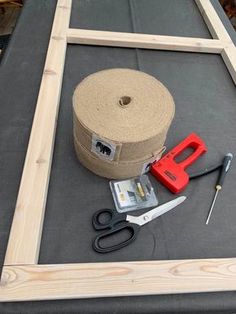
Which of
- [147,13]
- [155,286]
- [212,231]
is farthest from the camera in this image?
[147,13]

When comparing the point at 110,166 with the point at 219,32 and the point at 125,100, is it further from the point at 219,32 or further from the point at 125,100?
→ the point at 219,32

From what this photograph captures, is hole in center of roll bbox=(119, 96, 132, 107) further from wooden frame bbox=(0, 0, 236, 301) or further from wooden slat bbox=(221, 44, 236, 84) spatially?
wooden slat bbox=(221, 44, 236, 84)

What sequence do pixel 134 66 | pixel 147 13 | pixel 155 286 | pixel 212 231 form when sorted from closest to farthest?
pixel 155 286 < pixel 212 231 < pixel 134 66 < pixel 147 13

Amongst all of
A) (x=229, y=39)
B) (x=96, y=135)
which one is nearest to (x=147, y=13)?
(x=229, y=39)

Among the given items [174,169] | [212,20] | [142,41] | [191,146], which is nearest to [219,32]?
[212,20]

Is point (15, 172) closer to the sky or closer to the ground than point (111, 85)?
closer to the ground

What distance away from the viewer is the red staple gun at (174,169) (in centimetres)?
61

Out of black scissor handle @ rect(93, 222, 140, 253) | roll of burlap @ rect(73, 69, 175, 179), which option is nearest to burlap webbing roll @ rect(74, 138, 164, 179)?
roll of burlap @ rect(73, 69, 175, 179)

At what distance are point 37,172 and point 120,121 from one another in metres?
0.21

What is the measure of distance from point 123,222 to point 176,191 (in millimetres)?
139

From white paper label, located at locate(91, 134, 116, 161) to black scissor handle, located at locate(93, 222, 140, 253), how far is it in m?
0.13

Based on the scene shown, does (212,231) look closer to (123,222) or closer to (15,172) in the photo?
(123,222)

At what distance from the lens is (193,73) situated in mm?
915

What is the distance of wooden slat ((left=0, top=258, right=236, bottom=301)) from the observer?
1.51ft
